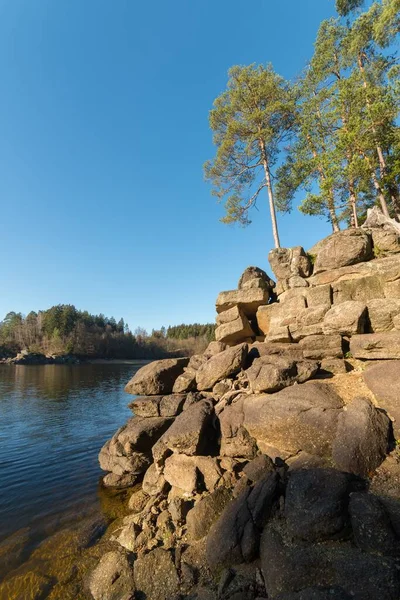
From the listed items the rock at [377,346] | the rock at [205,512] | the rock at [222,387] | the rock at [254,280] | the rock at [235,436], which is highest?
the rock at [254,280]

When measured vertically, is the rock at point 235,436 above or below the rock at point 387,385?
below

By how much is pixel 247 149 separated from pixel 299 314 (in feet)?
42.4

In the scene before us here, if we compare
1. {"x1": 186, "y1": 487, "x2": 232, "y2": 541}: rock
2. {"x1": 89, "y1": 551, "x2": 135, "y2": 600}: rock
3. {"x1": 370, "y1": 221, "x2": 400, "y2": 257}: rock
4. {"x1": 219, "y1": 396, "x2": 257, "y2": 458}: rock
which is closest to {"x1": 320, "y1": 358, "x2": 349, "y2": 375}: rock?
{"x1": 219, "y1": 396, "x2": 257, "y2": 458}: rock

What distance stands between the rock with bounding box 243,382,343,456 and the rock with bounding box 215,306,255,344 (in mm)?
5194

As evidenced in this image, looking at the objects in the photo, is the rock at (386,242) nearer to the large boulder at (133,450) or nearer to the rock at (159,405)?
the rock at (159,405)

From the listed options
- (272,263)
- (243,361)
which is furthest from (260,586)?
(272,263)

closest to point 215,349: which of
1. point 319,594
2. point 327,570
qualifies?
point 327,570

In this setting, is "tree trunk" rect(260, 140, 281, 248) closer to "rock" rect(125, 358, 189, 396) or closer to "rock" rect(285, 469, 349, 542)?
"rock" rect(125, 358, 189, 396)

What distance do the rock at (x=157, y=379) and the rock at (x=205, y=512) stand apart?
5.90 meters

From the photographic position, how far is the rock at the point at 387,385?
7.09 meters

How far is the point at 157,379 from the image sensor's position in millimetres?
12742

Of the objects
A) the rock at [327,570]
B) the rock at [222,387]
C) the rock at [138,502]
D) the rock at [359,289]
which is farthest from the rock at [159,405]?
the rock at [359,289]

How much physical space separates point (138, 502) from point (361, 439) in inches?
280

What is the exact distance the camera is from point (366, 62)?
19844 millimetres
